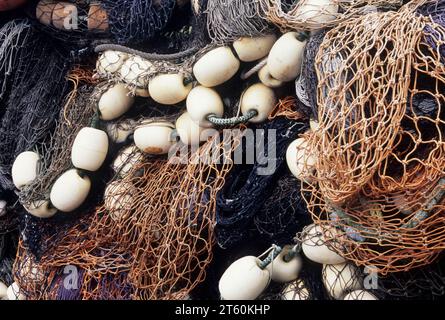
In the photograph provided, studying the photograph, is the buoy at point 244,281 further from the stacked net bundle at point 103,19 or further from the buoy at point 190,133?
the stacked net bundle at point 103,19

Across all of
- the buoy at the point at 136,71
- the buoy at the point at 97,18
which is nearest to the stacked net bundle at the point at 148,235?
the buoy at the point at 136,71

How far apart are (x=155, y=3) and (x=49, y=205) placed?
25.0 inches

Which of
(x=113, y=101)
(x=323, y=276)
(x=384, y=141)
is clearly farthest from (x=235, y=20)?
(x=323, y=276)

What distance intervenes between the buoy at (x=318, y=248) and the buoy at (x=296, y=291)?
0.29ft

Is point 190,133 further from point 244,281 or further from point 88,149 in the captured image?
point 244,281

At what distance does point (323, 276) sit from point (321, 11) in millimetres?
612

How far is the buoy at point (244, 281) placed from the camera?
1521mm

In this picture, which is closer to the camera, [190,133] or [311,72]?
[311,72]

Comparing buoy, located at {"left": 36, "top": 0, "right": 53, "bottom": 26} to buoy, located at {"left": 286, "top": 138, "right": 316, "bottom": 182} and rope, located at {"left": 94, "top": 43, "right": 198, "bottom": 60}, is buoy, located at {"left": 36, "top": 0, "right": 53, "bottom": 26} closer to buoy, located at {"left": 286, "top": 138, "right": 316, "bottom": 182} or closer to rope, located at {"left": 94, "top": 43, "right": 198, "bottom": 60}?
rope, located at {"left": 94, "top": 43, "right": 198, "bottom": 60}

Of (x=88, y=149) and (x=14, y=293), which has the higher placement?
(x=88, y=149)

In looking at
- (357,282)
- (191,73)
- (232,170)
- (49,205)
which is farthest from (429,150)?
(49,205)

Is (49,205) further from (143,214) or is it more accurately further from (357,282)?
(357,282)

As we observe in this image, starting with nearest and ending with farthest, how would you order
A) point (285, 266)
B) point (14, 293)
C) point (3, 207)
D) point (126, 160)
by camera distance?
point (285, 266) → point (126, 160) → point (14, 293) → point (3, 207)

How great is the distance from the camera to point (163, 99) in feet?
5.82
